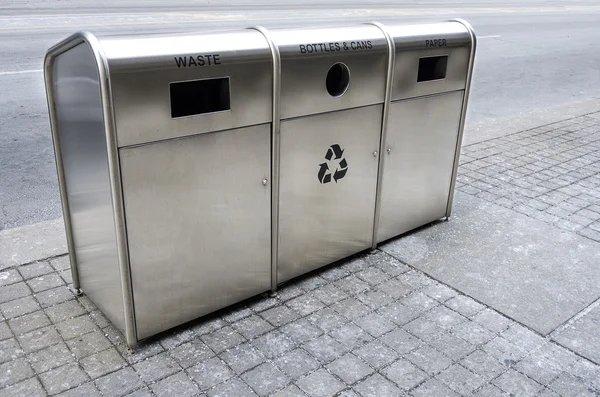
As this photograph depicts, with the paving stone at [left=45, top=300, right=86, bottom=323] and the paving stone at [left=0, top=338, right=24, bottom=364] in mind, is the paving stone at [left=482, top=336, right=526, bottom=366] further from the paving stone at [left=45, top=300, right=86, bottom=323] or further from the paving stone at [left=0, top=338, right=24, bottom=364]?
the paving stone at [left=0, top=338, right=24, bottom=364]

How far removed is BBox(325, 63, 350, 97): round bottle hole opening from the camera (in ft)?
11.0

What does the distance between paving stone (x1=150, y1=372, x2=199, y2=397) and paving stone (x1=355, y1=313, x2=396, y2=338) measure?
2.72ft

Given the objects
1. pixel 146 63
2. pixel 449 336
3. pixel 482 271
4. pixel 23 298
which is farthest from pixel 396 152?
pixel 23 298

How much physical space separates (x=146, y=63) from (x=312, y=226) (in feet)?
4.84

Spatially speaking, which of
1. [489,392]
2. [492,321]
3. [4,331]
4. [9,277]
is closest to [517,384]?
[489,392]

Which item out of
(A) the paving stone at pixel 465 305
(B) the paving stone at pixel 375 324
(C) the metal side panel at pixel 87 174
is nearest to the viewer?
(C) the metal side panel at pixel 87 174

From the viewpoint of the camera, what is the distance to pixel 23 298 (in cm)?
335

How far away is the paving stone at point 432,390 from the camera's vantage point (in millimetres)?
2709

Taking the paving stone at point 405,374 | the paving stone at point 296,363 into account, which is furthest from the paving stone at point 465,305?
the paving stone at point 296,363

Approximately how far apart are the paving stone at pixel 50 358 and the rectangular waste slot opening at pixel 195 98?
1296 mm

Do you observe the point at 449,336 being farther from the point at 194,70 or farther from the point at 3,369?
the point at 3,369

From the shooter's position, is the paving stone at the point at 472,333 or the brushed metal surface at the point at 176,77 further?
the paving stone at the point at 472,333

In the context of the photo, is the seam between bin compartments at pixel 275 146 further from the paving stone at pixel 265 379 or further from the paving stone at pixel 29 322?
the paving stone at pixel 29 322

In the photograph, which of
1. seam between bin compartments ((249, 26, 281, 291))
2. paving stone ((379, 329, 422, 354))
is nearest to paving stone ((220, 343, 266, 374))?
seam between bin compartments ((249, 26, 281, 291))
